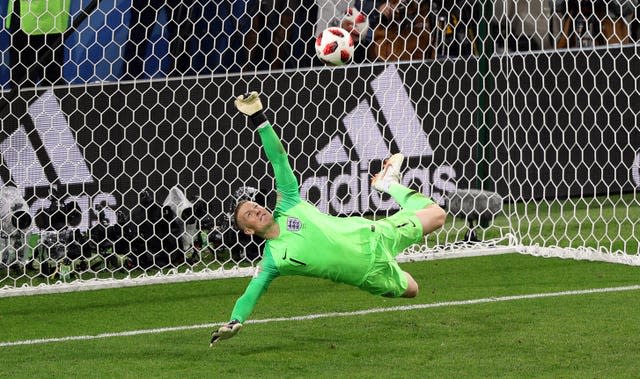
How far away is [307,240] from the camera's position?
866 centimetres

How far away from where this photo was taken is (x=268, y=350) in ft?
28.6

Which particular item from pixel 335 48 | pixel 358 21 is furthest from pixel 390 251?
pixel 358 21

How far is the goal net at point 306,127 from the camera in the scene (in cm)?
1227

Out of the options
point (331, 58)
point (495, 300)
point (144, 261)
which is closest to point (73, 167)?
point (144, 261)

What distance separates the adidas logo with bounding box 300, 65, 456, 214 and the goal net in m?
0.02

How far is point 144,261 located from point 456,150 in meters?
3.40

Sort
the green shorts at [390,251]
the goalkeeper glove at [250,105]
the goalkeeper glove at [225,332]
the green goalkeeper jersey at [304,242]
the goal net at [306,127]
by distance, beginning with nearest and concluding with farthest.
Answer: the goalkeeper glove at [225,332], the goalkeeper glove at [250,105], the green goalkeeper jersey at [304,242], the green shorts at [390,251], the goal net at [306,127]

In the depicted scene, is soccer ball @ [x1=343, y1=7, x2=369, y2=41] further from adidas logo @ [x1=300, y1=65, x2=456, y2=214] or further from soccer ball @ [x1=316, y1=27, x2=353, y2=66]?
soccer ball @ [x1=316, y1=27, x2=353, y2=66]

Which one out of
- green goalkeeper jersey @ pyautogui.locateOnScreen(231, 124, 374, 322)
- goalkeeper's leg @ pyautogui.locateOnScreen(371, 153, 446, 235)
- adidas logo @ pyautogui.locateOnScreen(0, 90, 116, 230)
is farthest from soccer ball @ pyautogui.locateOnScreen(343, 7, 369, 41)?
green goalkeeper jersey @ pyautogui.locateOnScreen(231, 124, 374, 322)

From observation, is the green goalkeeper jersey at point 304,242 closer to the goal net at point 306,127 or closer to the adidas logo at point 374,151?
the goal net at point 306,127

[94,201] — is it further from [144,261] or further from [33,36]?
[33,36]

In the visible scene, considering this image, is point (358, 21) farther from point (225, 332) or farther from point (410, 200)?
point (225, 332)

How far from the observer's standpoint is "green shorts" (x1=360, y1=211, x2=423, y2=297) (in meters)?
8.84

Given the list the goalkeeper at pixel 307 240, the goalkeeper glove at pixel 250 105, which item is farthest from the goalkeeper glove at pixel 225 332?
the goalkeeper glove at pixel 250 105
